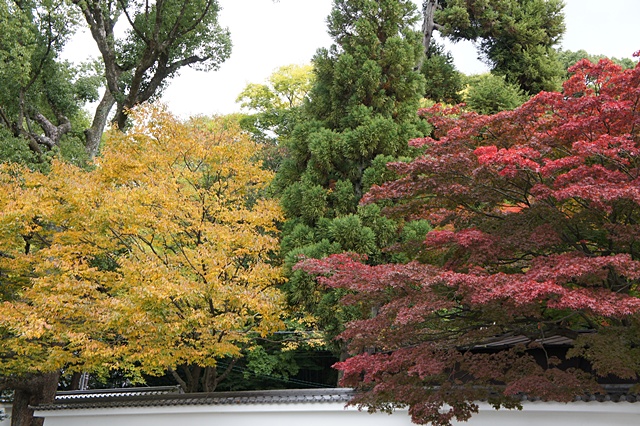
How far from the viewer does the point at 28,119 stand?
12125 millimetres

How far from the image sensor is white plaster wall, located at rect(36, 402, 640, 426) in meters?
5.87

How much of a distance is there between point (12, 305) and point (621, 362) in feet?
26.1

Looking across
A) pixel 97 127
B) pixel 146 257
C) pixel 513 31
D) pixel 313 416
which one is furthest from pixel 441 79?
pixel 313 416

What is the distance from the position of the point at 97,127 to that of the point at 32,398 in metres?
5.63

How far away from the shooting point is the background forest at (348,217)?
530cm

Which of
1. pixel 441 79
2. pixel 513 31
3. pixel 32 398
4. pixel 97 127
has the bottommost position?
pixel 32 398

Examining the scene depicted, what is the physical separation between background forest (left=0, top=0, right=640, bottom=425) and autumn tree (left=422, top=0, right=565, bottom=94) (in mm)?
60

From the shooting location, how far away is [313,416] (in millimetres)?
7789

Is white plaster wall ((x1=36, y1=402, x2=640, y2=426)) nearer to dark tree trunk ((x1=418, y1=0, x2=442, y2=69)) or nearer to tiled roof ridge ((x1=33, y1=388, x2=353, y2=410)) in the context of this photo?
tiled roof ridge ((x1=33, y1=388, x2=353, y2=410))

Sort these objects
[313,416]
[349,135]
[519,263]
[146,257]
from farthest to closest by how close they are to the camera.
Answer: [349,135], [146,257], [313,416], [519,263]

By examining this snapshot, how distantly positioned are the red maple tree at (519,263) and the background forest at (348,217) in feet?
0.09

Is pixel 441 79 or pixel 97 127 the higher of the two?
pixel 441 79

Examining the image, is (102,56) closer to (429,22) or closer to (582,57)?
(429,22)

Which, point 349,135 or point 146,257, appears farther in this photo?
point 349,135
